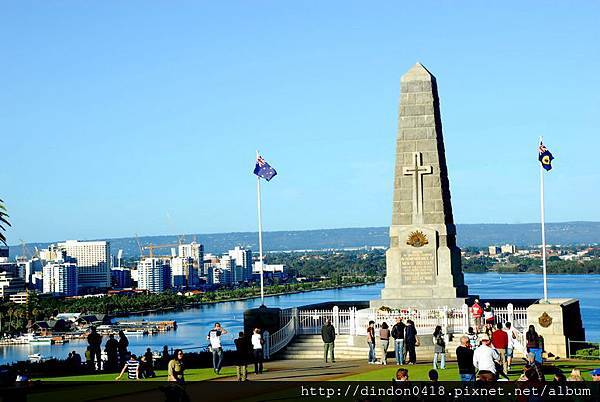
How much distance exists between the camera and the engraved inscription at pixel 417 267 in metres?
36.0

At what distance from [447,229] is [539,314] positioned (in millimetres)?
6925

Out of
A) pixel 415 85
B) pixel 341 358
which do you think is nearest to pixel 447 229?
pixel 415 85

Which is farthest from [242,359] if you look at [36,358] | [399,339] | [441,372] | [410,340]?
[36,358]

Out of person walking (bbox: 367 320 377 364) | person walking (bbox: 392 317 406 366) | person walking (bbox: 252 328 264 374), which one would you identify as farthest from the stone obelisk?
person walking (bbox: 252 328 264 374)

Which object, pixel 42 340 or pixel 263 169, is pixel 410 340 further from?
pixel 42 340

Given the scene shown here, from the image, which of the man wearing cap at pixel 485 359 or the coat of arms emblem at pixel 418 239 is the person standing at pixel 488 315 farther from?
the man wearing cap at pixel 485 359

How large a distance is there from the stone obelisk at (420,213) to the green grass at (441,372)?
29.3ft

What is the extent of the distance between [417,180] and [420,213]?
106 centimetres

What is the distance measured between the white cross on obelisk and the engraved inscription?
1.08 metres

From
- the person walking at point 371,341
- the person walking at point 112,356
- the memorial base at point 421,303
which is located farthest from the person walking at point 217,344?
the memorial base at point 421,303

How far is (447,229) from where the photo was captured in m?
36.1

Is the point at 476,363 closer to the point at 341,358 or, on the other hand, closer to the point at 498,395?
the point at 498,395

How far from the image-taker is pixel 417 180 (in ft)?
119

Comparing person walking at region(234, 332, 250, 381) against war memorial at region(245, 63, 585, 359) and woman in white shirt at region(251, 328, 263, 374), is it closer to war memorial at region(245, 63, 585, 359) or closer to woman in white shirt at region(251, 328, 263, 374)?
woman in white shirt at region(251, 328, 263, 374)
